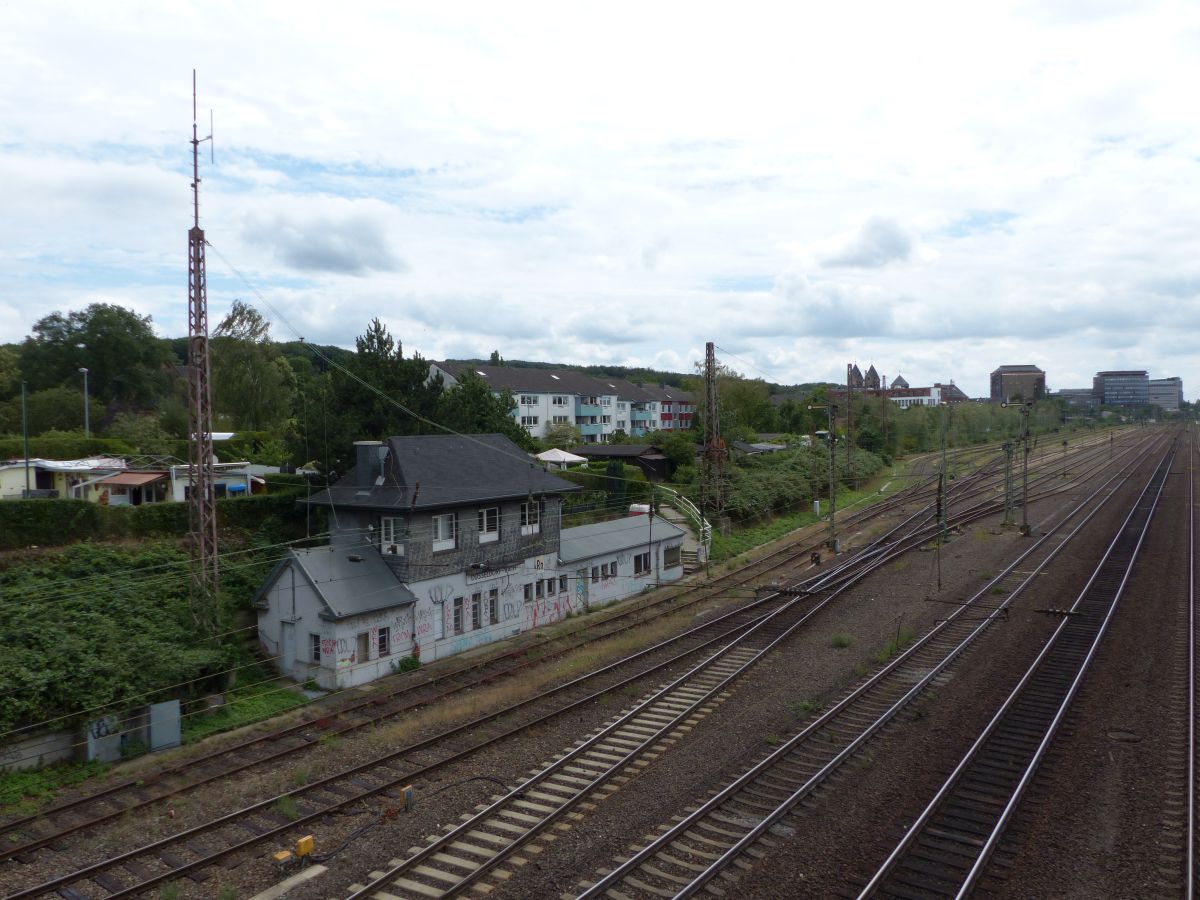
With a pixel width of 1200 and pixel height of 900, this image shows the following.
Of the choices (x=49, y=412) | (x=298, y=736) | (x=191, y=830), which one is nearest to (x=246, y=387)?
(x=49, y=412)

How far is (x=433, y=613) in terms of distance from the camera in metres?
24.8

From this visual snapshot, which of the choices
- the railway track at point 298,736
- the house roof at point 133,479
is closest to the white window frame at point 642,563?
the railway track at point 298,736

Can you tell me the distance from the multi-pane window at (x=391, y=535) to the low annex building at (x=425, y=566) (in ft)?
0.10

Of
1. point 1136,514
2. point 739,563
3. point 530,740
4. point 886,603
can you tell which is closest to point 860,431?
point 1136,514

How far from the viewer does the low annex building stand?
22.5 meters

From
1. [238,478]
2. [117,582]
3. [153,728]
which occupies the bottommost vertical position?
[153,728]

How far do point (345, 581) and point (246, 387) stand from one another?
31307mm

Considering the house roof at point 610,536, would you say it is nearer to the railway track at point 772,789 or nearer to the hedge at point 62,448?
the railway track at point 772,789

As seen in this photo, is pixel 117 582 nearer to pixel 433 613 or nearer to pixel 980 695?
pixel 433 613

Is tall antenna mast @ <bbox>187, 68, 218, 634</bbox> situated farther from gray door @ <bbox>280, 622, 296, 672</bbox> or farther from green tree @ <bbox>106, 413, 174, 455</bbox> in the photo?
green tree @ <bbox>106, 413, 174, 455</bbox>

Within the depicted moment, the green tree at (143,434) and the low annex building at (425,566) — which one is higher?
the green tree at (143,434)

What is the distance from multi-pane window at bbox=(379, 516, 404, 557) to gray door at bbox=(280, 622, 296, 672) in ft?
11.2

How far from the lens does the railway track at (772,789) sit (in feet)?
36.7

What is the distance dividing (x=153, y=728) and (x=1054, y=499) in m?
53.4
